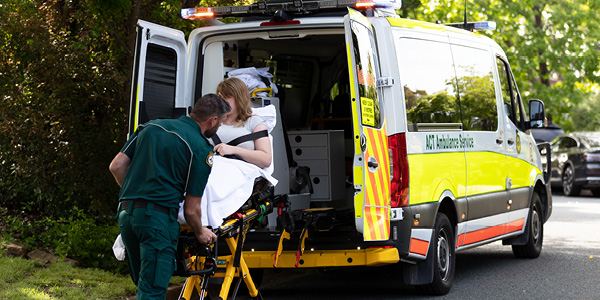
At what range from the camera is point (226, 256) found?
20.9ft

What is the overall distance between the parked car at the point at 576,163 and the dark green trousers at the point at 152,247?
55.1ft

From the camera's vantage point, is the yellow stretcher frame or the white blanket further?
the yellow stretcher frame

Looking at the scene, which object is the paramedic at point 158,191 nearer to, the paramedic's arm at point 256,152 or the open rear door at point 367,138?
the paramedic's arm at point 256,152

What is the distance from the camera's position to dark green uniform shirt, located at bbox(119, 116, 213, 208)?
5.40 meters

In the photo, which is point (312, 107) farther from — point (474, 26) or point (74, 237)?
point (74, 237)

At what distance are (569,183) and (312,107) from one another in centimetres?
1305

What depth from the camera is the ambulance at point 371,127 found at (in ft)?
23.5

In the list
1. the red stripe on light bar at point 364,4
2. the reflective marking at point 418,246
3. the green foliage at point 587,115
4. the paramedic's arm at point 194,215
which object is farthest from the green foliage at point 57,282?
the green foliage at point 587,115

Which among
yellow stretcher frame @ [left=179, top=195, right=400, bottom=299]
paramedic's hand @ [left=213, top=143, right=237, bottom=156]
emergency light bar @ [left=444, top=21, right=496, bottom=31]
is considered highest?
emergency light bar @ [left=444, top=21, right=496, bottom=31]

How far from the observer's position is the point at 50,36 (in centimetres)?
1010

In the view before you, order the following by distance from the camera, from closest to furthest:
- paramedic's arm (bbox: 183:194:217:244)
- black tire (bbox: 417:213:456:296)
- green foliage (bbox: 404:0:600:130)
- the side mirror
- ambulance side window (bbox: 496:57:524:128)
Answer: paramedic's arm (bbox: 183:194:217:244)
black tire (bbox: 417:213:456:296)
ambulance side window (bbox: 496:57:524:128)
the side mirror
green foliage (bbox: 404:0:600:130)

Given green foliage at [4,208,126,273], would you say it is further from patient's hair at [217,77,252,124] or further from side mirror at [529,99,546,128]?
side mirror at [529,99,546,128]

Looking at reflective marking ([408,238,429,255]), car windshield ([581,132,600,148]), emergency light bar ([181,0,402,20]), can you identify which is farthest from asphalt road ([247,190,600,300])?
car windshield ([581,132,600,148])

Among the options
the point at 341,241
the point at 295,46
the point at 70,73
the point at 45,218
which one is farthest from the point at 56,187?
the point at 341,241
